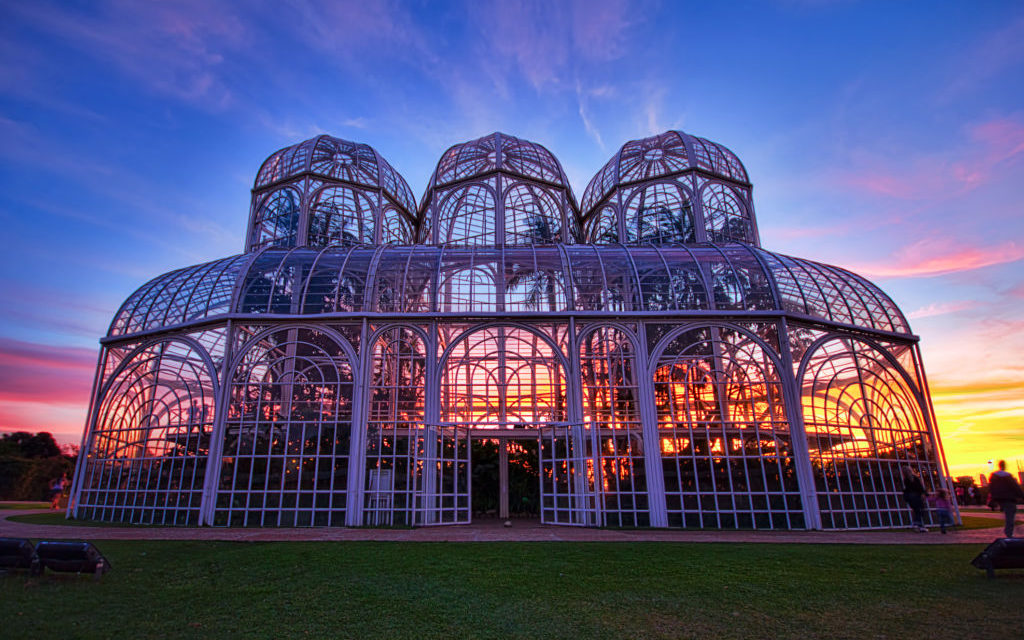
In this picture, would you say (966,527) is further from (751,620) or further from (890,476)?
(751,620)

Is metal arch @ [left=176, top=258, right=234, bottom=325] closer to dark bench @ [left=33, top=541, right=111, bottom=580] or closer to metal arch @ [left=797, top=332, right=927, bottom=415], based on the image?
dark bench @ [left=33, top=541, right=111, bottom=580]

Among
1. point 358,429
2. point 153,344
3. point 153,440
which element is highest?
point 153,344

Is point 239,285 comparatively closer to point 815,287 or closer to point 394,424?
point 394,424

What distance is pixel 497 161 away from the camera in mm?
29188

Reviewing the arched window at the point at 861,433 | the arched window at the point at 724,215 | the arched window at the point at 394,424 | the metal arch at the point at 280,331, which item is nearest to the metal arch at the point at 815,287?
the arched window at the point at 861,433

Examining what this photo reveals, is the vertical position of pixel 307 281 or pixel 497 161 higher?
pixel 497 161

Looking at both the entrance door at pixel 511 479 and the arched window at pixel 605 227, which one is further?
the arched window at pixel 605 227

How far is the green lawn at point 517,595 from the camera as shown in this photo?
671 centimetres

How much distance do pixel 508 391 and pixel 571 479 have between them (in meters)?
4.14

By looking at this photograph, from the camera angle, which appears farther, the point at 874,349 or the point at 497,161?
the point at 497,161

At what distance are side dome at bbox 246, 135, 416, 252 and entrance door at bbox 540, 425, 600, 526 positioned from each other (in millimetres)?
15895

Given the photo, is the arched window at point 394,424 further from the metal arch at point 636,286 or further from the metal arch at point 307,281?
the metal arch at point 636,286

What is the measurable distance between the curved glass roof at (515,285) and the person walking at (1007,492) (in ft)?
27.6

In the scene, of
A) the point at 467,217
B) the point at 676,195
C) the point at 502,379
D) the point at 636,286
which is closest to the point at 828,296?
the point at 636,286
